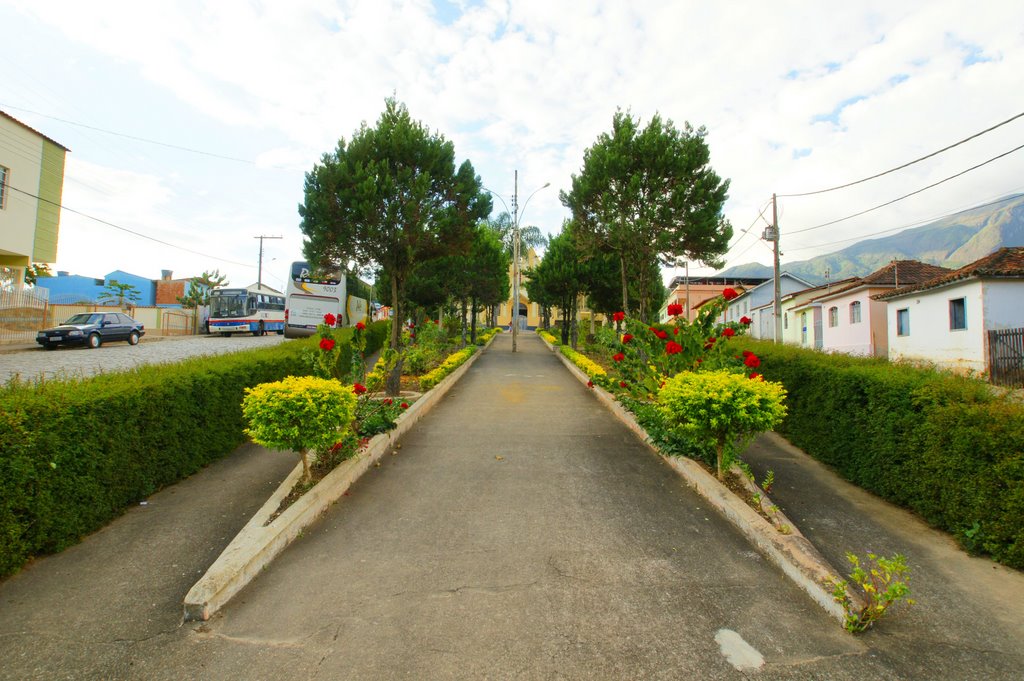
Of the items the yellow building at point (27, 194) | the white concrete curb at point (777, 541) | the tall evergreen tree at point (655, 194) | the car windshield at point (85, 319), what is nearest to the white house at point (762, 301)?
the tall evergreen tree at point (655, 194)

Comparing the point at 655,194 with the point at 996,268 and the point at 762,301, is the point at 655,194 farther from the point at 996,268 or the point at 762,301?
the point at 762,301

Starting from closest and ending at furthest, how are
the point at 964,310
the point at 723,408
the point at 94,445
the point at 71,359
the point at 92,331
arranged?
the point at 94,445 → the point at 723,408 → the point at 71,359 → the point at 964,310 → the point at 92,331

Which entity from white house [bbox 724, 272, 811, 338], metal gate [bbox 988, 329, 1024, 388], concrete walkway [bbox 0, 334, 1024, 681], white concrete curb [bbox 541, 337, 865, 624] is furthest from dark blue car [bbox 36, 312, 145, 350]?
white house [bbox 724, 272, 811, 338]

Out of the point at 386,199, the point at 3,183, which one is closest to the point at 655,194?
the point at 386,199

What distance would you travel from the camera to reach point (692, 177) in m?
16.1

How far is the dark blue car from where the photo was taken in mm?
19562

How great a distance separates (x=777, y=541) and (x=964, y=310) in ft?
64.6

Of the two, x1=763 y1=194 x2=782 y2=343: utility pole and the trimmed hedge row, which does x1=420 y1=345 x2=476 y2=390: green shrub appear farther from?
x1=763 y1=194 x2=782 y2=343: utility pole

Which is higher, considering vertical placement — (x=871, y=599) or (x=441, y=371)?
(x=441, y=371)

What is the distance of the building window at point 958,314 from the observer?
60.3 ft

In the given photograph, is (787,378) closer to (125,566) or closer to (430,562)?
(430,562)

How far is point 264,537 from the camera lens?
414cm

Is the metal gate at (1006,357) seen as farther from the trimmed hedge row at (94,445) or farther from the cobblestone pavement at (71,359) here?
the cobblestone pavement at (71,359)

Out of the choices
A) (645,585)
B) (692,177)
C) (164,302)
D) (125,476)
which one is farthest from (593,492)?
(164,302)
